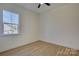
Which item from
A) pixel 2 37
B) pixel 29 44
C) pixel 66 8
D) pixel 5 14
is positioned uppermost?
pixel 66 8

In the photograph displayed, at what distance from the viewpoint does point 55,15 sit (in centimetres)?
137

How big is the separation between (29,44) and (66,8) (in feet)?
2.61

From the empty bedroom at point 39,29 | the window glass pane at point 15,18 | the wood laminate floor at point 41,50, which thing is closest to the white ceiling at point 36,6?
the empty bedroom at point 39,29

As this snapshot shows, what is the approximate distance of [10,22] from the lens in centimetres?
128

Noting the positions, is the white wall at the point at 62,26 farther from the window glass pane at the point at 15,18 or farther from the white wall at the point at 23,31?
the window glass pane at the point at 15,18

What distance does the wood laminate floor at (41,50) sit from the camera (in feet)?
4.17

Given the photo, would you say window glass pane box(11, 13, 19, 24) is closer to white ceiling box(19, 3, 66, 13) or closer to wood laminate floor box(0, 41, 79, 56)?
white ceiling box(19, 3, 66, 13)

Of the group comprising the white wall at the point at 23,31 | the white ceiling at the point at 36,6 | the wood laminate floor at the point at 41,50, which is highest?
the white ceiling at the point at 36,6

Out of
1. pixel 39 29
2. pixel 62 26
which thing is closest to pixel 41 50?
pixel 39 29

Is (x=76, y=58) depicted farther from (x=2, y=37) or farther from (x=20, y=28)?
(x=2, y=37)

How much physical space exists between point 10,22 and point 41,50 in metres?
0.64

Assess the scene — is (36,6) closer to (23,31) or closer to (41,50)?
(23,31)

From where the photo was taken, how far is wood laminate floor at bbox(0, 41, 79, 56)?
1.27 meters

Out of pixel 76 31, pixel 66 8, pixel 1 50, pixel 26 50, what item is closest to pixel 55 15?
pixel 66 8
